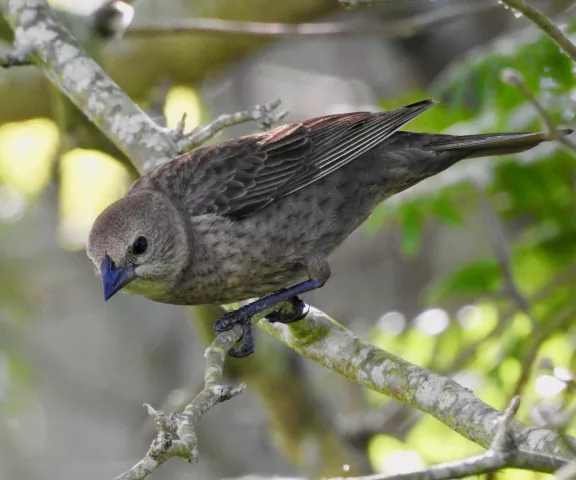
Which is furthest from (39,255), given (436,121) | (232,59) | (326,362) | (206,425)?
(326,362)

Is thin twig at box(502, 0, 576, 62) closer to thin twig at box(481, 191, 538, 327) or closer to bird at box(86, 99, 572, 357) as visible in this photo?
bird at box(86, 99, 572, 357)

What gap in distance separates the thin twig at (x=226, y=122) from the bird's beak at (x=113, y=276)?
0.84m

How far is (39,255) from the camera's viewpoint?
8539mm

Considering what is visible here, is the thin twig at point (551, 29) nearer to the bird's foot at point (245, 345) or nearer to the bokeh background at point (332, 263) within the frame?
the bokeh background at point (332, 263)

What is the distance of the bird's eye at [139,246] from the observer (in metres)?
4.01

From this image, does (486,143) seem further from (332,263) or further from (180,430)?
(332,263)

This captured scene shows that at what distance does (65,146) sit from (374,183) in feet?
6.78

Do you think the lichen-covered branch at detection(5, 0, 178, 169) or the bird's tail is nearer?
the bird's tail

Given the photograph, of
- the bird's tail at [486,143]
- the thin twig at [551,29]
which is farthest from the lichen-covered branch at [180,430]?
the bird's tail at [486,143]

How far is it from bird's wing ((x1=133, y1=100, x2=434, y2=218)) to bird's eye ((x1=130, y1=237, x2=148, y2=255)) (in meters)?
0.31

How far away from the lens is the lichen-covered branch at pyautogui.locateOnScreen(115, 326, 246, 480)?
247 cm

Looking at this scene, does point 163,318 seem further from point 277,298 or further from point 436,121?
point 277,298

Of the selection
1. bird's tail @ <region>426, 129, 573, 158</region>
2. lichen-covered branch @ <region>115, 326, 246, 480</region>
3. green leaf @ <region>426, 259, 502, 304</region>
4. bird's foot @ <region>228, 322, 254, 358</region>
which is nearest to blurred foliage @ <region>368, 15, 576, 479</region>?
green leaf @ <region>426, 259, 502, 304</region>

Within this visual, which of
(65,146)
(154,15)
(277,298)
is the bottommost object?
(277,298)
